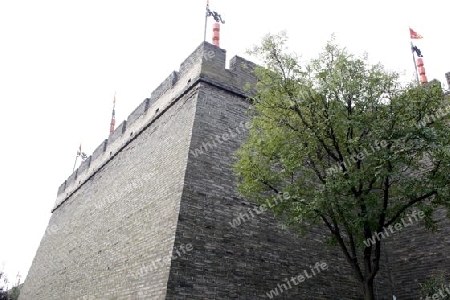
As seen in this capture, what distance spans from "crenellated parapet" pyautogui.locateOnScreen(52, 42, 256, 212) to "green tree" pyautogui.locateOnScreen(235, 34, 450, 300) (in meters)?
1.77

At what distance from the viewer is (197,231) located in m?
7.78

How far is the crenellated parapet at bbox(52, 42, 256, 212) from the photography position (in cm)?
1020

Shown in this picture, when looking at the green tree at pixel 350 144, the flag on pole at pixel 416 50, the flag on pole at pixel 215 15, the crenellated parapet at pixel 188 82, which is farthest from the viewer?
the flag on pole at pixel 416 50

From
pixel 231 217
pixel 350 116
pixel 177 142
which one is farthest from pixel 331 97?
pixel 177 142

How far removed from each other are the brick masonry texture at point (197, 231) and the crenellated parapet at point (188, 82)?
3 cm

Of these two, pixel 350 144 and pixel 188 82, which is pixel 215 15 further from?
pixel 350 144

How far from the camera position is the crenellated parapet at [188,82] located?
10195mm

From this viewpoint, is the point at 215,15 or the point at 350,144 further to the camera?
the point at 215,15

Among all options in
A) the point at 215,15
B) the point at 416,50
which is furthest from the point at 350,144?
the point at 416,50

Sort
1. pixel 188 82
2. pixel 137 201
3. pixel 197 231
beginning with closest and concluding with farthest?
pixel 197 231, pixel 137 201, pixel 188 82

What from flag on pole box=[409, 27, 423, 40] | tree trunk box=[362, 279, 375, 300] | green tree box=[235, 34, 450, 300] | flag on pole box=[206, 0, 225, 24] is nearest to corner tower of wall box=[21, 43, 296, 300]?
flag on pole box=[206, 0, 225, 24]

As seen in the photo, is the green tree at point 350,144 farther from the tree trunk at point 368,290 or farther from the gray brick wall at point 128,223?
the gray brick wall at point 128,223

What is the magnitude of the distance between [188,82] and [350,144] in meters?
4.95

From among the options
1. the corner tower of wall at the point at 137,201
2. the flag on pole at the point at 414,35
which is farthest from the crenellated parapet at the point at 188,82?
the flag on pole at the point at 414,35
